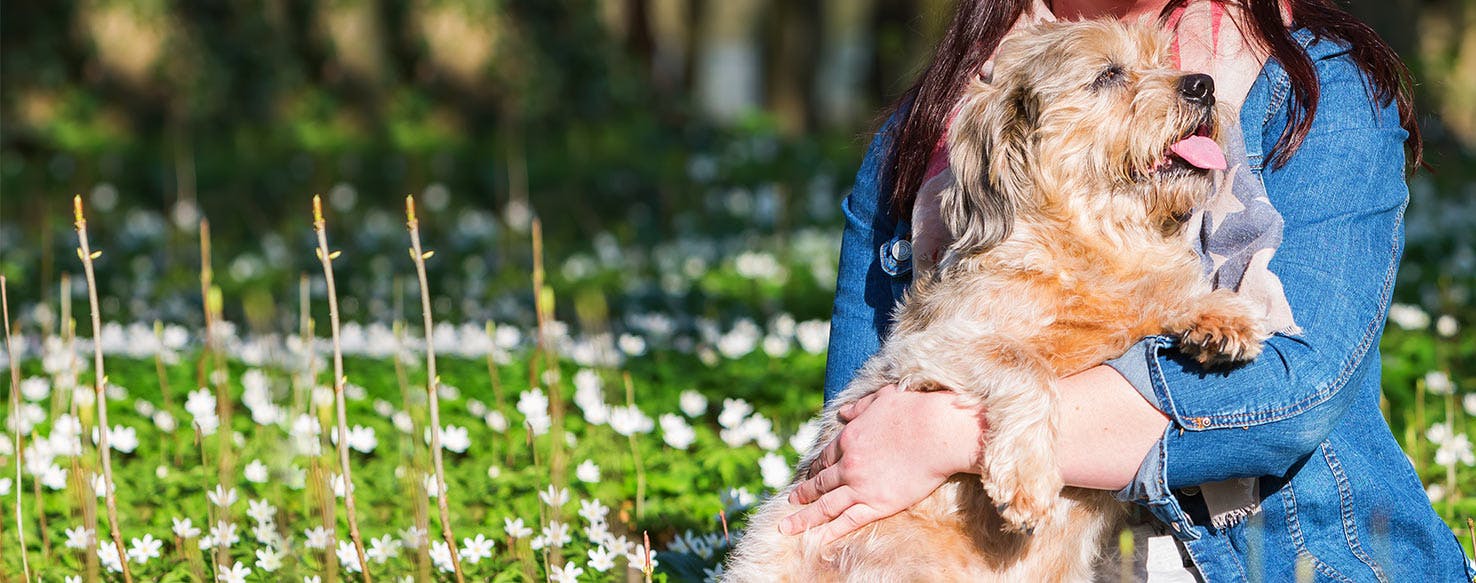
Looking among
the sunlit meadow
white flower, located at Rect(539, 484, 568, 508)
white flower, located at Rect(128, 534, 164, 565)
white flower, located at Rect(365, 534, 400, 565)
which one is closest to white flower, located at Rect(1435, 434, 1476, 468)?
the sunlit meadow

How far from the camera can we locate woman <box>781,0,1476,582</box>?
2.91 metres

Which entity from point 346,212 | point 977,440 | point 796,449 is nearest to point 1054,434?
point 977,440

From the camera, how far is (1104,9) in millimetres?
3752

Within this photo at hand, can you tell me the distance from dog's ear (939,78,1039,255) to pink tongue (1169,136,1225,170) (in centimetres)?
34

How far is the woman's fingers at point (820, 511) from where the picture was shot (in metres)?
→ 3.15

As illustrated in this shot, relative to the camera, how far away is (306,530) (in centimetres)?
428

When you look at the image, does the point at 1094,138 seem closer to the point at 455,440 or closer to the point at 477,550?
the point at 477,550

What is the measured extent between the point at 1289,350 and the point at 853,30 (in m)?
28.5

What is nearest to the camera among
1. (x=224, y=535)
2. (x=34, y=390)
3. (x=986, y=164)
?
(x=986, y=164)

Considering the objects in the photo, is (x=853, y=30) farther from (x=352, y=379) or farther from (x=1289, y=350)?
(x=1289, y=350)

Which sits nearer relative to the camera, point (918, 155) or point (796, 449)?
point (918, 155)

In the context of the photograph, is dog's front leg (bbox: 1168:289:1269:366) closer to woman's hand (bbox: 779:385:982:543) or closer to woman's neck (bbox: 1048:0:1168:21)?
woman's hand (bbox: 779:385:982:543)

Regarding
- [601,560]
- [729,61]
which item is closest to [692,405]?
[601,560]

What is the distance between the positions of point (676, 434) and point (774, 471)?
65 centimetres
